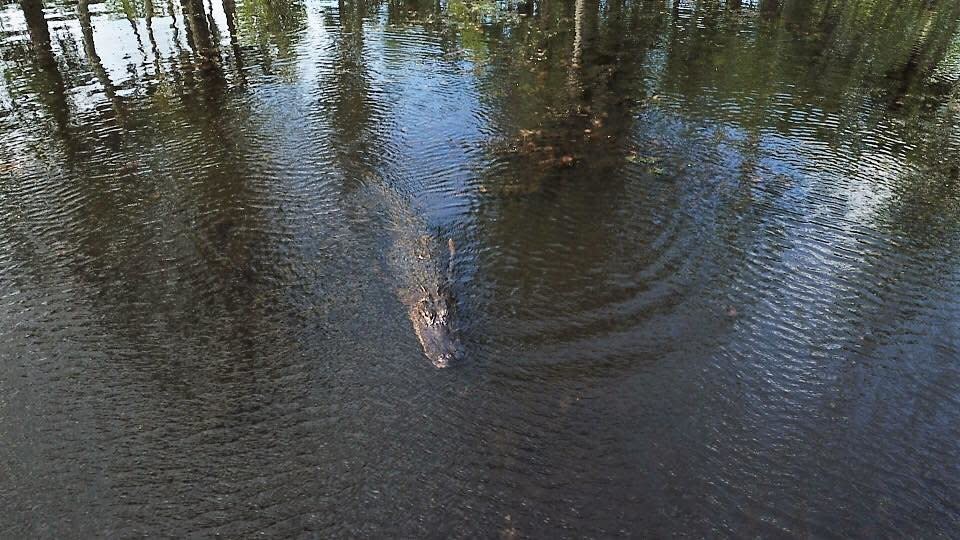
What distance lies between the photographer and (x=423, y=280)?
409 inches

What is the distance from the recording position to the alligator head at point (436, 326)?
8984 mm

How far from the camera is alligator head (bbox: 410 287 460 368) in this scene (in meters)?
8.98

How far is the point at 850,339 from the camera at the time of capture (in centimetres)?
948

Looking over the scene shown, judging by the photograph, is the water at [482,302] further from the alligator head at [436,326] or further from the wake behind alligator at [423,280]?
the alligator head at [436,326]

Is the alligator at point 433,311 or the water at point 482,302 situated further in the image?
the alligator at point 433,311

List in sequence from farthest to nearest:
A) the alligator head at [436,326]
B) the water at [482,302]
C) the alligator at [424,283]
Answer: the alligator at [424,283] < the alligator head at [436,326] < the water at [482,302]

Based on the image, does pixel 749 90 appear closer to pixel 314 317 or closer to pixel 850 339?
pixel 850 339

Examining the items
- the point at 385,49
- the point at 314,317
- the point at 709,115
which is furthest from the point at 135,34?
the point at 709,115

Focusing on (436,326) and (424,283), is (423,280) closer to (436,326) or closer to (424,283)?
(424,283)

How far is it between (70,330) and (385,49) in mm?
15666

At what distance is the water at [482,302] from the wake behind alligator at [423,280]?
5.2 inches

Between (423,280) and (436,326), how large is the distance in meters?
1.26

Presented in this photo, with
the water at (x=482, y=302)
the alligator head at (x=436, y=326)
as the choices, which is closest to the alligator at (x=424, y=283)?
the alligator head at (x=436, y=326)

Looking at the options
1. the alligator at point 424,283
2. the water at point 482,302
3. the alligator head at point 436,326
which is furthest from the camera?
the alligator at point 424,283
